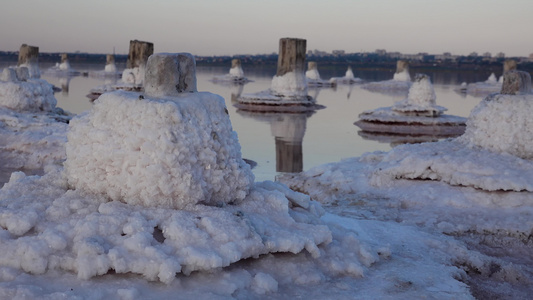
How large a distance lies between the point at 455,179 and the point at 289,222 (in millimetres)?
2845

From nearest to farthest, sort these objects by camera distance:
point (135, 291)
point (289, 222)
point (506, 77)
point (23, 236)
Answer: point (135, 291) → point (23, 236) → point (289, 222) → point (506, 77)

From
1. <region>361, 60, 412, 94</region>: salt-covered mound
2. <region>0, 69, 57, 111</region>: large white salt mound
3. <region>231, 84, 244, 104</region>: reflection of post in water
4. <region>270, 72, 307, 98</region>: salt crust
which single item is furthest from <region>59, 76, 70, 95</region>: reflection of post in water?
<region>361, 60, 412, 94</region>: salt-covered mound

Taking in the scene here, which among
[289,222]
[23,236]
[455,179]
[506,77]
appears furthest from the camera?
[506,77]

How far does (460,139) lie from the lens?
21.8 feet

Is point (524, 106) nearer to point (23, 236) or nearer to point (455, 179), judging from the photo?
point (455, 179)

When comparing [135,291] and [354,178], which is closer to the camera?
[135,291]

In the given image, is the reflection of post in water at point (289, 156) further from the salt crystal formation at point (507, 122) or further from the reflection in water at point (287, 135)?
the salt crystal formation at point (507, 122)

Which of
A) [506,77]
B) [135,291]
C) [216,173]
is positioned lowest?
[135,291]

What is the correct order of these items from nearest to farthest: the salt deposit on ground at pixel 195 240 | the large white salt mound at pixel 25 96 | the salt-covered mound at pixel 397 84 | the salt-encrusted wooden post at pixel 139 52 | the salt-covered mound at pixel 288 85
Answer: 1. the salt deposit on ground at pixel 195 240
2. the large white salt mound at pixel 25 96
3. the salt-covered mound at pixel 288 85
4. the salt-encrusted wooden post at pixel 139 52
5. the salt-covered mound at pixel 397 84

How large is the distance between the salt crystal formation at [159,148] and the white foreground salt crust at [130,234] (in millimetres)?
97

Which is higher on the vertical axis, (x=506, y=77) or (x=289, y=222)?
(x=506, y=77)

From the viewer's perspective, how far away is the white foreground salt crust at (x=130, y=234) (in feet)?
8.92

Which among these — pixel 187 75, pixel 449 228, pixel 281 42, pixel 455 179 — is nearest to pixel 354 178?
pixel 455 179

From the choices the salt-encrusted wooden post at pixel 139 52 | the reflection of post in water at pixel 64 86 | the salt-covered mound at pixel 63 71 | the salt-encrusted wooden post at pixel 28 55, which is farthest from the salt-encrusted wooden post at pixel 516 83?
the salt-covered mound at pixel 63 71
